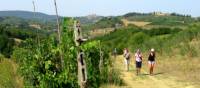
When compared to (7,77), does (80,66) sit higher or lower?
higher

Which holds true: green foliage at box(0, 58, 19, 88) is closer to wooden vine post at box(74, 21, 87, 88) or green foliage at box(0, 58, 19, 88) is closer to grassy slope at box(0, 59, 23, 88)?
grassy slope at box(0, 59, 23, 88)

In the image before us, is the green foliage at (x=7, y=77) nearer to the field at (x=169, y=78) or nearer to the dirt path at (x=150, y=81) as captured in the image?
the field at (x=169, y=78)

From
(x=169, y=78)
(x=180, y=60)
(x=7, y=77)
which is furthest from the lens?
(x=180, y=60)

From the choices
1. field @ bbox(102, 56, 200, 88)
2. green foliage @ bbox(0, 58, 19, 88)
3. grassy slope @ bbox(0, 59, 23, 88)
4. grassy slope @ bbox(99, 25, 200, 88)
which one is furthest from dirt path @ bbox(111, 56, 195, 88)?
green foliage @ bbox(0, 58, 19, 88)

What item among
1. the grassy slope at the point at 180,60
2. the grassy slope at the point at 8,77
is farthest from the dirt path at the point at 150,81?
the grassy slope at the point at 8,77

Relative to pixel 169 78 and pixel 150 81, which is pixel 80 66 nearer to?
pixel 150 81

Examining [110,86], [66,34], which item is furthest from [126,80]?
[66,34]

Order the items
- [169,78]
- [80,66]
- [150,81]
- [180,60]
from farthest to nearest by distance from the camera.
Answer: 1. [180,60]
2. [169,78]
3. [150,81]
4. [80,66]

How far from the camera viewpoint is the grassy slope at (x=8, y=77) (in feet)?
56.4

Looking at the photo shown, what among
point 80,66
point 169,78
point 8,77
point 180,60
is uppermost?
point 80,66

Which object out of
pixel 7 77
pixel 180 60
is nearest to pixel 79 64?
pixel 7 77

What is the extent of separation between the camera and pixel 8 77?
17.4 metres

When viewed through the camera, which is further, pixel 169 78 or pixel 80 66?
pixel 169 78

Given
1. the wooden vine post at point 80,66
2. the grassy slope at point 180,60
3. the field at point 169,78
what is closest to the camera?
the wooden vine post at point 80,66
